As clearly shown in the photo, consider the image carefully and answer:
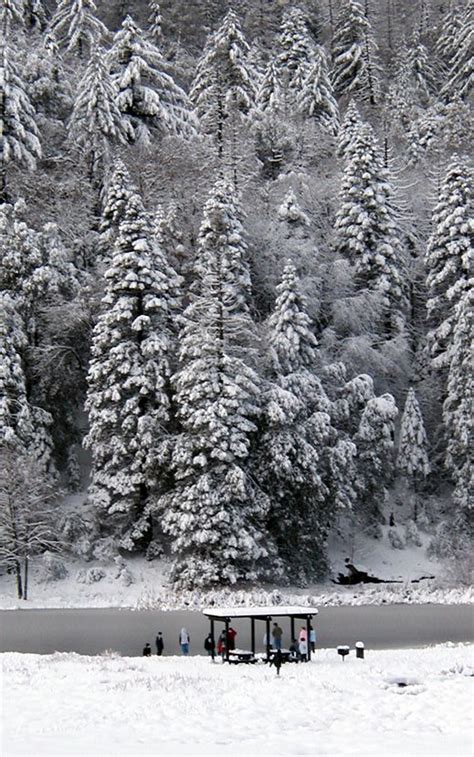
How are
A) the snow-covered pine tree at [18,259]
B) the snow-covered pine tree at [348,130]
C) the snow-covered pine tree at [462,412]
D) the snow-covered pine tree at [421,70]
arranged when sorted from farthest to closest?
the snow-covered pine tree at [421,70] → the snow-covered pine tree at [348,130] → the snow-covered pine tree at [18,259] → the snow-covered pine tree at [462,412]

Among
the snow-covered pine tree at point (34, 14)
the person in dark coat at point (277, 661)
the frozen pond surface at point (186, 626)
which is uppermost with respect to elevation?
the snow-covered pine tree at point (34, 14)

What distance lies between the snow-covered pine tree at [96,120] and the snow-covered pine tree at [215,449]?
1621 cm

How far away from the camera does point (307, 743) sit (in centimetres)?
1221

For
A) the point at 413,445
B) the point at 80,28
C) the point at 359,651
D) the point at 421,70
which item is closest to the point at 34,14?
the point at 80,28

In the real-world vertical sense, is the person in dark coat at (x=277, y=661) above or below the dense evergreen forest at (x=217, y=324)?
below

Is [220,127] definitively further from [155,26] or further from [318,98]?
[155,26]

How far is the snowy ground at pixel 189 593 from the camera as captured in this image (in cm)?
3500

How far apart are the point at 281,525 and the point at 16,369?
1386 cm

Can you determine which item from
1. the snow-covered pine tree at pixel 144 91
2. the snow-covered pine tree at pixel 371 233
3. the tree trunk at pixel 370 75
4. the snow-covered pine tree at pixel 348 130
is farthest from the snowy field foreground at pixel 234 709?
the tree trunk at pixel 370 75

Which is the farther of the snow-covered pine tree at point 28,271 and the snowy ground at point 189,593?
the snow-covered pine tree at point 28,271

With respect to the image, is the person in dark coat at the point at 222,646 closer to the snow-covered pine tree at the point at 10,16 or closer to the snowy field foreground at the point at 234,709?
the snowy field foreground at the point at 234,709

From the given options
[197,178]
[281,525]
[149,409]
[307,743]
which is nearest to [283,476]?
[281,525]

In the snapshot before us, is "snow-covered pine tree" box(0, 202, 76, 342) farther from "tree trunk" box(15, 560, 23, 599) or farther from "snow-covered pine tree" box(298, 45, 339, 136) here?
"snow-covered pine tree" box(298, 45, 339, 136)

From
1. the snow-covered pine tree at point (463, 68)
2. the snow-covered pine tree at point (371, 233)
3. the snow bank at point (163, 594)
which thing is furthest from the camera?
the snow-covered pine tree at point (463, 68)
